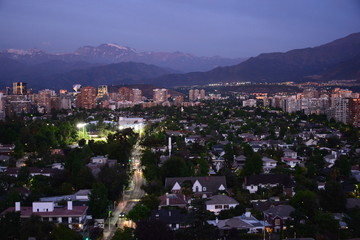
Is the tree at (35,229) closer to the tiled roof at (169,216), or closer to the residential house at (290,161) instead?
the tiled roof at (169,216)

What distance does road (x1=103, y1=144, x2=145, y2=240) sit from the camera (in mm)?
10529

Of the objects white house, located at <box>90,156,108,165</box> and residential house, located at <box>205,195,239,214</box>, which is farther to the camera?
white house, located at <box>90,156,108,165</box>

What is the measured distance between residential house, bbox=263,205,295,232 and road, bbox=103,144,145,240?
2954 mm

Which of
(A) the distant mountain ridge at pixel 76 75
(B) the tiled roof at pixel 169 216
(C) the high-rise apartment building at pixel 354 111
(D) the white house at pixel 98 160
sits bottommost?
(D) the white house at pixel 98 160

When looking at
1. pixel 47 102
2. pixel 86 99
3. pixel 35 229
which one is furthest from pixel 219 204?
A: pixel 86 99

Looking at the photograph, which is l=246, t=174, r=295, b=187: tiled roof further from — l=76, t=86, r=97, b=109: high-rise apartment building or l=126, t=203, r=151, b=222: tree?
l=76, t=86, r=97, b=109: high-rise apartment building

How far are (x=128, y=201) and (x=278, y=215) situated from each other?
4296 millimetres

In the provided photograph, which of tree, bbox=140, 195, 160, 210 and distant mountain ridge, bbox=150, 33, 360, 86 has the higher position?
distant mountain ridge, bbox=150, 33, 360, 86

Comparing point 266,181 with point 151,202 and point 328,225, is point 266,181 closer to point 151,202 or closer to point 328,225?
point 151,202

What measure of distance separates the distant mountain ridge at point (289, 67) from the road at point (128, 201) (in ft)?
289

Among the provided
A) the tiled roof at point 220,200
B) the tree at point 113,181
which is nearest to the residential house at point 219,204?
the tiled roof at point 220,200

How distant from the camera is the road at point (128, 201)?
10.5 metres

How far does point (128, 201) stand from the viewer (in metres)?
12.9

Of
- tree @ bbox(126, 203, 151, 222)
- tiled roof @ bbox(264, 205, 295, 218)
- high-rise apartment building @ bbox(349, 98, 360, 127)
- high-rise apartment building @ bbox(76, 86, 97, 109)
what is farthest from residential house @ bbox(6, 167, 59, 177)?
high-rise apartment building @ bbox(76, 86, 97, 109)
